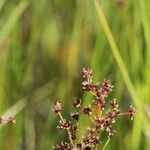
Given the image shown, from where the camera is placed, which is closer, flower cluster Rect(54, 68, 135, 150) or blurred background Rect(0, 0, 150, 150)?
flower cluster Rect(54, 68, 135, 150)

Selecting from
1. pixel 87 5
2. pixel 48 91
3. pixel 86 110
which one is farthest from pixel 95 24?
pixel 86 110

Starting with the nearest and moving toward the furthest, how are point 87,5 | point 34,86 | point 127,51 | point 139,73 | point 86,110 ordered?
point 86,110 < point 139,73 < point 127,51 < point 87,5 < point 34,86

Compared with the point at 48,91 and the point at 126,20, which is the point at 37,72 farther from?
the point at 126,20

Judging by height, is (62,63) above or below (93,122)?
above

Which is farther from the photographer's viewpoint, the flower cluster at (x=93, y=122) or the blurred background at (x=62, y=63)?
the blurred background at (x=62, y=63)

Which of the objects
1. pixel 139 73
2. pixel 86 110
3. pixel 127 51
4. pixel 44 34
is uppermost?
pixel 44 34

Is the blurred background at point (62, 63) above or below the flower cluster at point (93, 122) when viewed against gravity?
above

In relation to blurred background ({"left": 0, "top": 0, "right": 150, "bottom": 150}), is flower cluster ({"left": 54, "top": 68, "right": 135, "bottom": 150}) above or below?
below

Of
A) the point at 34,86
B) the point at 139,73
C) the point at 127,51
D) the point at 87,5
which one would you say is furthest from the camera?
the point at 34,86
